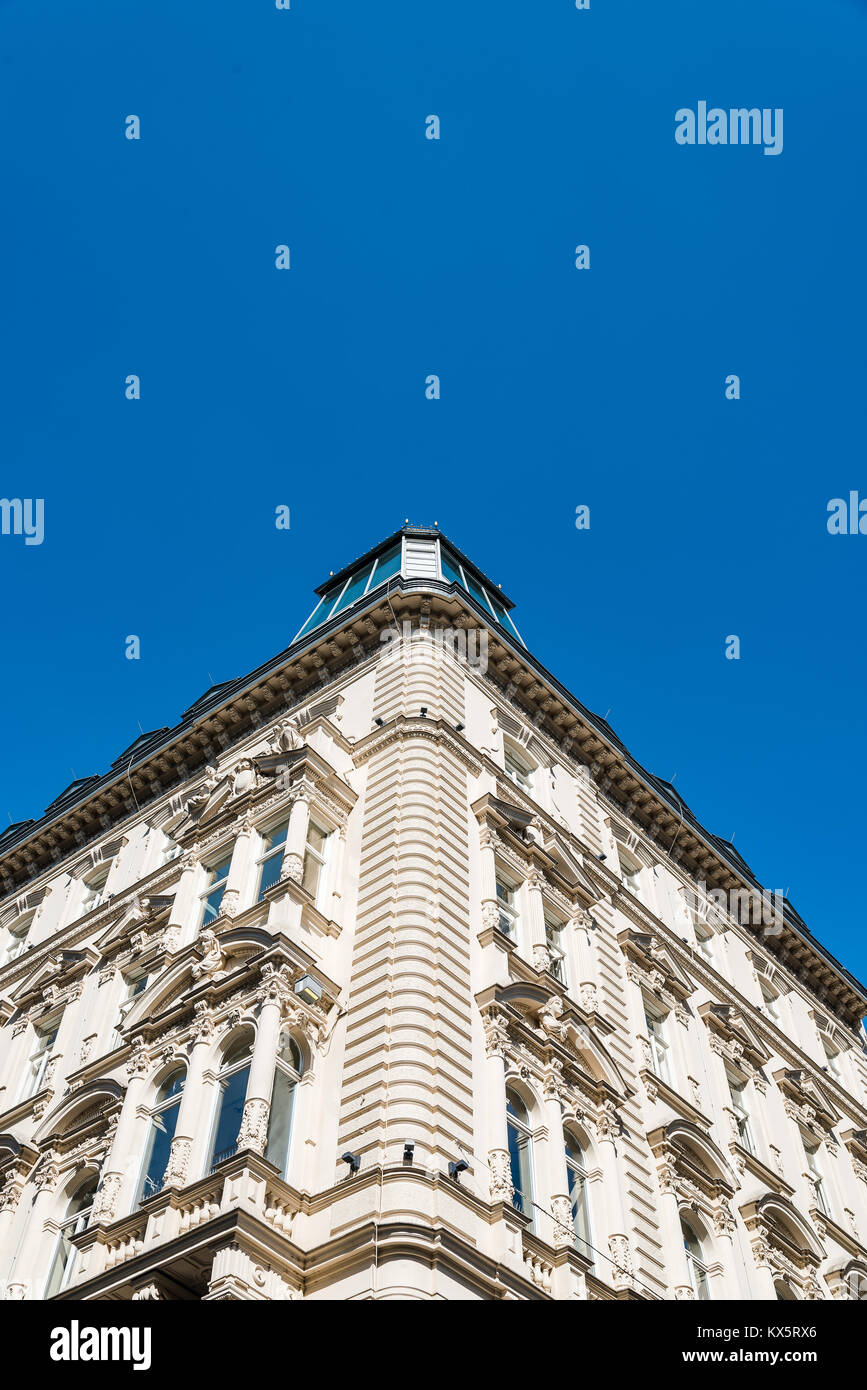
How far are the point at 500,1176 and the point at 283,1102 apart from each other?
12.5 feet

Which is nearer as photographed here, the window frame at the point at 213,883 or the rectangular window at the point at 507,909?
the rectangular window at the point at 507,909

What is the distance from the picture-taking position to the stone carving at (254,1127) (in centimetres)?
1975

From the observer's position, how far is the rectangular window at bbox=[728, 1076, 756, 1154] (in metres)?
32.1

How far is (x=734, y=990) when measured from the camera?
38.0m

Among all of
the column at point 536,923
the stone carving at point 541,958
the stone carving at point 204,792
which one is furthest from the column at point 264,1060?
the stone carving at point 204,792

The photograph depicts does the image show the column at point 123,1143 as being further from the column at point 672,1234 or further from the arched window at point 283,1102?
the column at point 672,1234

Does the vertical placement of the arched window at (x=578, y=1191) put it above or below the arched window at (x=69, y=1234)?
above

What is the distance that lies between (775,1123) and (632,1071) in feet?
28.1

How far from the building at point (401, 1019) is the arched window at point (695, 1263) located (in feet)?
0.44

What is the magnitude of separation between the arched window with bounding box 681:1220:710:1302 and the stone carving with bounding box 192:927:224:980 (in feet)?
35.0

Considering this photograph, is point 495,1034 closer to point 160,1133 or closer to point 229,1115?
point 229,1115

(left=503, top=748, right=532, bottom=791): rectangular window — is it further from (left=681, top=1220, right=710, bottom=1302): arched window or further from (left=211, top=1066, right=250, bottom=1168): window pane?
(left=211, top=1066, right=250, bottom=1168): window pane
